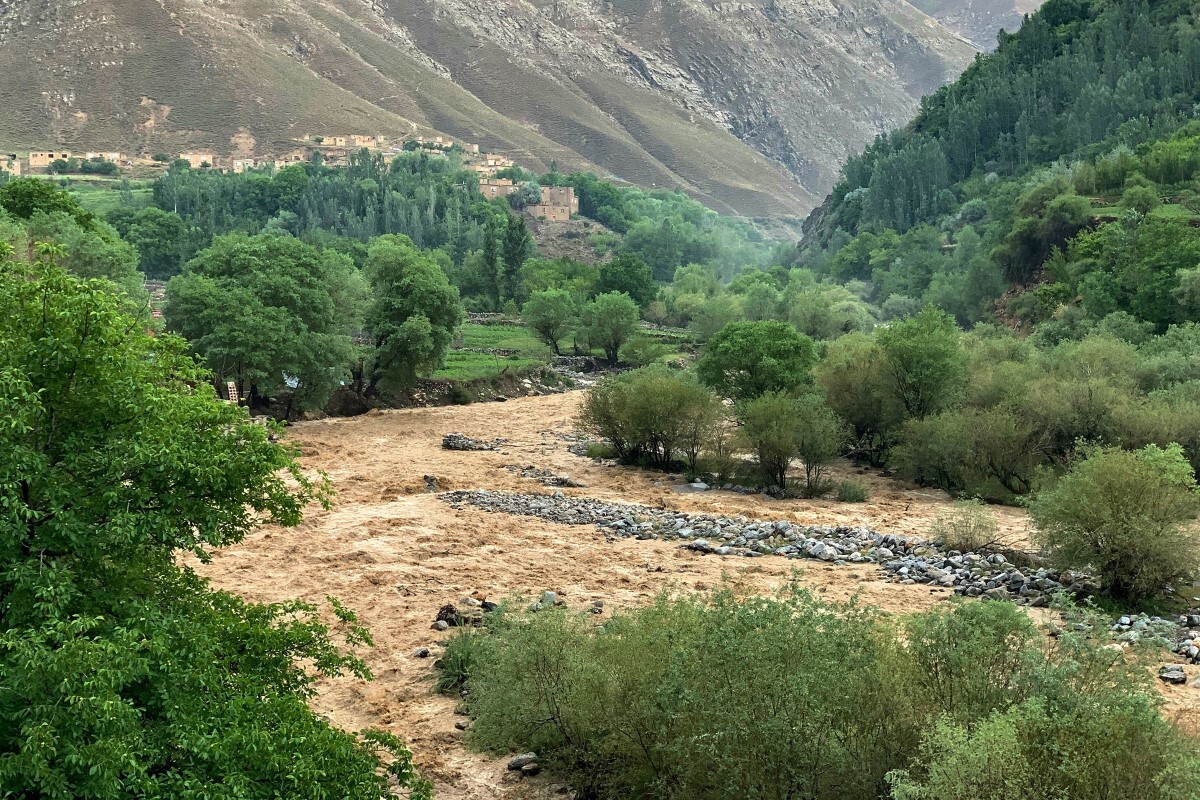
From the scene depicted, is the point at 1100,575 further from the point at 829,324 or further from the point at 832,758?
the point at 829,324

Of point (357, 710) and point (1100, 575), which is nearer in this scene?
point (357, 710)

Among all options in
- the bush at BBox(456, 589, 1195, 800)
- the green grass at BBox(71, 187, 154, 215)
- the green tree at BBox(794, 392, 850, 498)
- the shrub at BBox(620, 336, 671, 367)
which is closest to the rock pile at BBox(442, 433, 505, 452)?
the green tree at BBox(794, 392, 850, 498)

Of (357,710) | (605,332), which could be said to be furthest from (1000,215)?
(357,710)

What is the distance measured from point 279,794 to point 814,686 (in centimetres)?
585

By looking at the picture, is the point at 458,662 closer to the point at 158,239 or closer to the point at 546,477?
the point at 546,477

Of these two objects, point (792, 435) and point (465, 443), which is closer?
point (792, 435)

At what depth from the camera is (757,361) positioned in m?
44.8

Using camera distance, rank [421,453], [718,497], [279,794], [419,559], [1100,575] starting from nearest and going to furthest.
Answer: [279,794], [1100,575], [419,559], [718,497], [421,453]

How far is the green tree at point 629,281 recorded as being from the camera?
358ft

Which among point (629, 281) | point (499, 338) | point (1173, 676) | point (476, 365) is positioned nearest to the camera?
point (1173, 676)

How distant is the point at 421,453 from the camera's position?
45406 mm

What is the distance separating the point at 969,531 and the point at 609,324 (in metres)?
56.7

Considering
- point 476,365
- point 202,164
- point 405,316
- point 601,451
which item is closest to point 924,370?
point 601,451

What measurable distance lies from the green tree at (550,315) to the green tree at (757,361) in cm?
3714
